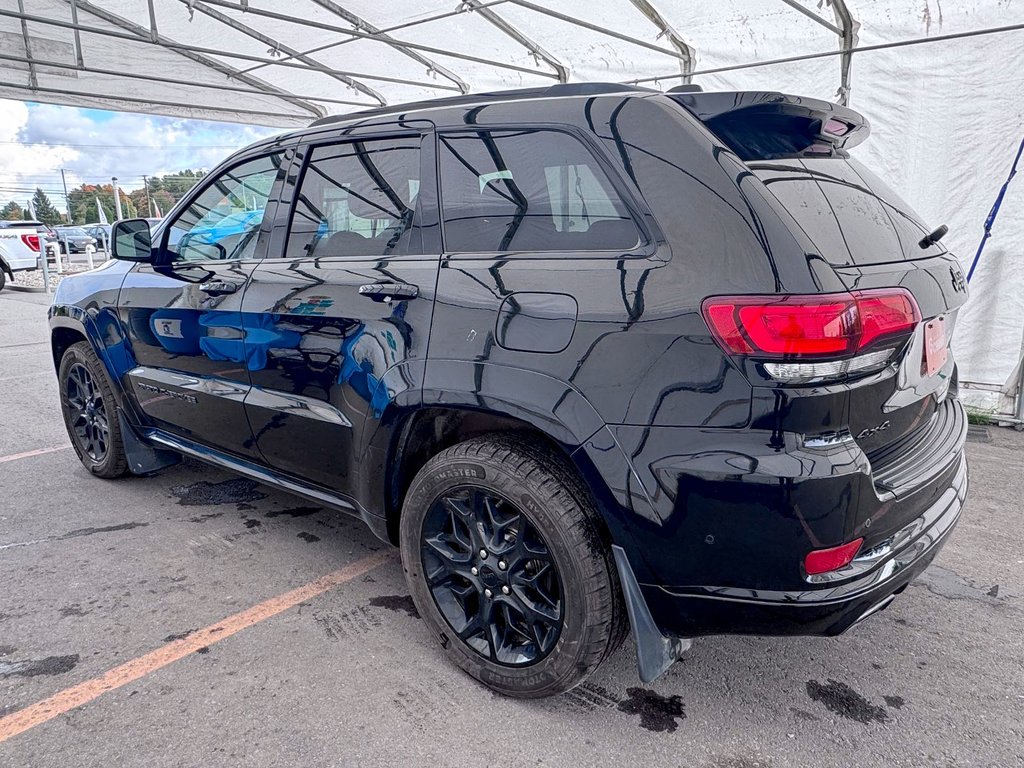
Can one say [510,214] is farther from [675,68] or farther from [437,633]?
[675,68]

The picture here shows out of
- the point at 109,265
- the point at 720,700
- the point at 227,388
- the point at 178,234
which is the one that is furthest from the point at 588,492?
the point at 109,265

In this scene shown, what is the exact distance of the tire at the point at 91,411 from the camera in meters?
3.93

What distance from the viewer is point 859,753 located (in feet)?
6.71

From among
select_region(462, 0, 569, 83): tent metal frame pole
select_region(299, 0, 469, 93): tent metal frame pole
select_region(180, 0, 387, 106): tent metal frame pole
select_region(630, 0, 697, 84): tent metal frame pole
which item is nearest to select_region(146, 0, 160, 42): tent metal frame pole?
select_region(180, 0, 387, 106): tent metal frame pole

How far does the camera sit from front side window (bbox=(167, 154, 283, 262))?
10.1 feet

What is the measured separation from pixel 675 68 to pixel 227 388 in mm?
6465

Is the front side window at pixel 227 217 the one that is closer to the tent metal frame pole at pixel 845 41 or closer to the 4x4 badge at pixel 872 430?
the 4x4 badge at pixel 872 430

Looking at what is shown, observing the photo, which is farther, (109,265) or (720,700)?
(109,265)

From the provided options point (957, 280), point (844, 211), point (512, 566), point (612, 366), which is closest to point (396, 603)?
point (512, 566)

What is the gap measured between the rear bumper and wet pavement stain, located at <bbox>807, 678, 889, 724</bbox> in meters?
0.47

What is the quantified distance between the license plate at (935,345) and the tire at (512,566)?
1065mm

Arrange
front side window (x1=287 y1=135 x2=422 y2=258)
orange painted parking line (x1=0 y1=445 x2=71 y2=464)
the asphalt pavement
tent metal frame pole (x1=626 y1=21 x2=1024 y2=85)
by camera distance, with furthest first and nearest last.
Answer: tent metal frame pole (x1=626 y1=21 x2=1024 y2=85)
orange painted parking line (x1=0 y1=445 x2=71 y2=464)
front side window (x1=287 y1=135 x2=422 y2=258)
the asphalt pavement

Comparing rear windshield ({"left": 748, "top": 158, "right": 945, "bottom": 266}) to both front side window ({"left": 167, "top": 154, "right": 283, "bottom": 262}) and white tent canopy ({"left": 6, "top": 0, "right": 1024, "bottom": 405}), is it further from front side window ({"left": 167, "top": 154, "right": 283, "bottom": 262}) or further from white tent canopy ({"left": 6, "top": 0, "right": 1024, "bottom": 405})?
white tent canopy ({"left": 6, "top": 0, "right": 1024, "bottom": 405})

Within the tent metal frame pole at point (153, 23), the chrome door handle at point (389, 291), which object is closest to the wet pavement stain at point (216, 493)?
the chrome door handle at point (389, 291)
